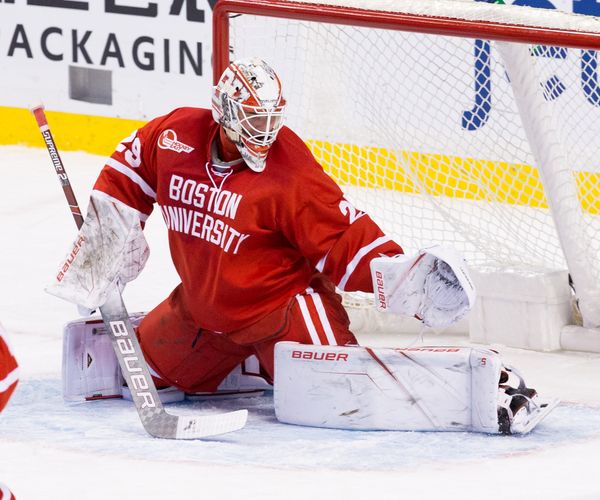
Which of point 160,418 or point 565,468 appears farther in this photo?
point 160,418

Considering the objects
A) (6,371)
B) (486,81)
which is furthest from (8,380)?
(486,81)

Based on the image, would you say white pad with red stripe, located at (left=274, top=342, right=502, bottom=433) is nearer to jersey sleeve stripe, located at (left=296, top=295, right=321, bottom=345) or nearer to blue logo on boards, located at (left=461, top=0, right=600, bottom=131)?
jersey sleeve stripe, located at (left=296, top=295, right=321, bottom=345)

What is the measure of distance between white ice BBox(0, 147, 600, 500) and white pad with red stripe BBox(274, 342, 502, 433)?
34 mm

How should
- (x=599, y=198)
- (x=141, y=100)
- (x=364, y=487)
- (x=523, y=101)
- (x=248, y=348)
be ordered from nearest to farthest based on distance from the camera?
(x=364, y=487) < (x=248, y=348) < (x=523, y=101) < (x=599, y=198) < (x=141, y=100)

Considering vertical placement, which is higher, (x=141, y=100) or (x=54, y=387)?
(x=141, y=100)

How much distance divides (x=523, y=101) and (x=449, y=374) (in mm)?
1070

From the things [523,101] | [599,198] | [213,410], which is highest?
[523,101]

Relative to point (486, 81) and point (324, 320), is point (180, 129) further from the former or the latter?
point (486, 81)

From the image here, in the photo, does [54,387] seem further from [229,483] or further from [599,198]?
[599,198]

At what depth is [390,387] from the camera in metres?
3.42

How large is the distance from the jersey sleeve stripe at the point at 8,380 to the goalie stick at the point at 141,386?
3.87ft

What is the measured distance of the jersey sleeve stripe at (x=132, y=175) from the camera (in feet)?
12.0

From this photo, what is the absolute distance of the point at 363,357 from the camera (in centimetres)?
344

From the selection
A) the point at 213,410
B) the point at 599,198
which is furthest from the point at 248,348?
the point at 599,198
